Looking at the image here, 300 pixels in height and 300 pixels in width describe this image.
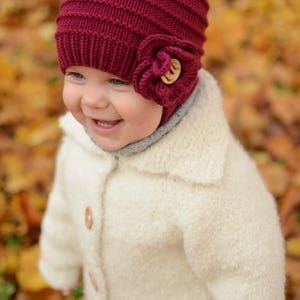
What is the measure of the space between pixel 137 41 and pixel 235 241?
0.44 meters

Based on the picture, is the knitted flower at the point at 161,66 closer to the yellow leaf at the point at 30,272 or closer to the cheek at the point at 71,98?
the cheek at the point at 71,98

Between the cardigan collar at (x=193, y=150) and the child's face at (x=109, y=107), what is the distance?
0.15 feet

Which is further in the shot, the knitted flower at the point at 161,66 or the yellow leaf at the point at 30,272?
the yellow leaf at the point at 30,272

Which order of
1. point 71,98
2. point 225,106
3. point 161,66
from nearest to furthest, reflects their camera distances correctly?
1. point 161,66
2. point 71,98
3. point 225,106

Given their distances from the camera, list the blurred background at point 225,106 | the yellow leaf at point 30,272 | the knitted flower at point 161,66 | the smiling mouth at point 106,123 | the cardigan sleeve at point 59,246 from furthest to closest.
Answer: the blurred background at point 225,106 → the yellow leaf at point 30,272 → the cardigan sleeve at point 59,246 → the smiling mouth at point 106,123 → the knitted flower at point 161,66

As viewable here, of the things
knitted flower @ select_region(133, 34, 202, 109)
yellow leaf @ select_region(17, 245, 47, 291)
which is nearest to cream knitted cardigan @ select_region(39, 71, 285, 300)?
knitted flower @ select_region(133, 34, 202, 109)

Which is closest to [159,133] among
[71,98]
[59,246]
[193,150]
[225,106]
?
[193,150]

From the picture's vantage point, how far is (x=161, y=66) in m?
1.00

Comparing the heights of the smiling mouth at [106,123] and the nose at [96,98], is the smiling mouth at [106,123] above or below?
below

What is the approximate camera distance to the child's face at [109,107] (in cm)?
105

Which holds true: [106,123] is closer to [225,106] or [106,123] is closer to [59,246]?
[59,246]

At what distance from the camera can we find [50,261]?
5.09 feet

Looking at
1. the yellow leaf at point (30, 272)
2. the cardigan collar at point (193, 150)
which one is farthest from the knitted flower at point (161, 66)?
the yellow leaf at point (30, 272)

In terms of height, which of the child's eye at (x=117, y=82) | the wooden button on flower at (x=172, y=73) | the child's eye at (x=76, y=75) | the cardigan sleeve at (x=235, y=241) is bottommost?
the cardigan sleeve at (x=235, y=241)
